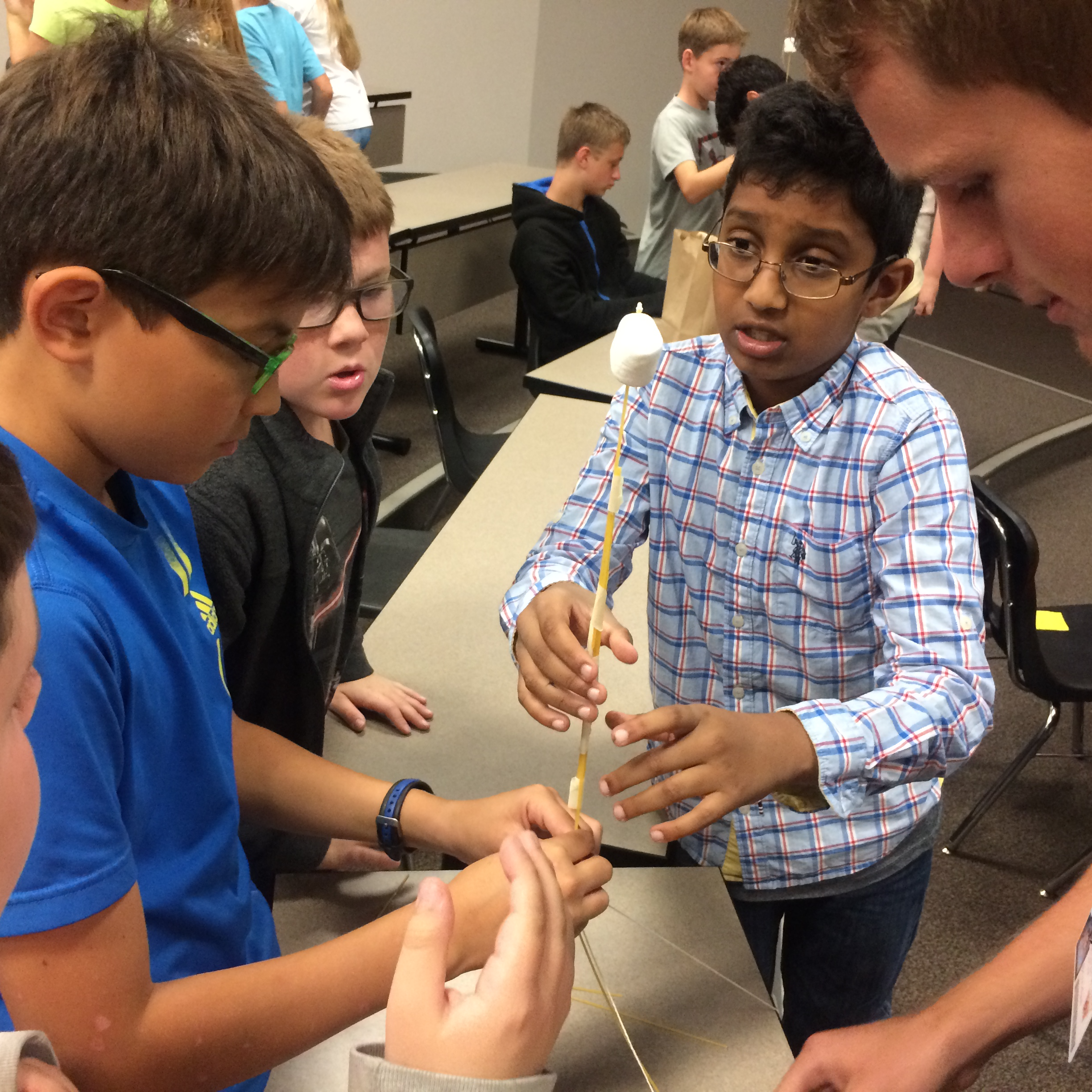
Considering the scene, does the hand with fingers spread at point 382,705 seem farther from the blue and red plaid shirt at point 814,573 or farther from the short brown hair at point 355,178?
the short brown hair at point 355,178

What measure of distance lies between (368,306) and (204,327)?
0.63 m

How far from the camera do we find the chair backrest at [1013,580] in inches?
82.8

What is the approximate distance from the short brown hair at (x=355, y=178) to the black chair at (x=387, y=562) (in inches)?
34.4

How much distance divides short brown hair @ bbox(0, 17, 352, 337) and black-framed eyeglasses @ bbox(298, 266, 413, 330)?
394mm

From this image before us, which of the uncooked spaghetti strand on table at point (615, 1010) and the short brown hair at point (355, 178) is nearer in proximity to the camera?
the uncooked spaghetti strand on table at point (615, 1010)

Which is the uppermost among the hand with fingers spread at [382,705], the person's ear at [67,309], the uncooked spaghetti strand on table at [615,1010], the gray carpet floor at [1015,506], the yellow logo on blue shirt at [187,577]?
the person's ear at [67,309]

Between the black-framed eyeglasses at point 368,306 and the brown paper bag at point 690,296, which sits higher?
the black-framed eyeglasses at point 368,306

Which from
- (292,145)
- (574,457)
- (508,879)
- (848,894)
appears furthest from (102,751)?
(574,457)

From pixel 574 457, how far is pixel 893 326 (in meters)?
1.53

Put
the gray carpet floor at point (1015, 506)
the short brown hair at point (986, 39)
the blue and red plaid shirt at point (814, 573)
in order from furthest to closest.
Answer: the gray carpet floor at point (1015, 506), the blue and red plaid shirt at point (814, 573), the short brown hair at point (986, 39)

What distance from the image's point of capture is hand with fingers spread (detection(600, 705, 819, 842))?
97 cm

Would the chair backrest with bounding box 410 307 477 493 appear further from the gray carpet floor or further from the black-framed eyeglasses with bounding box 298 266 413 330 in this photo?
the black-framed eyeglasses with bounding box 298 266 413 330

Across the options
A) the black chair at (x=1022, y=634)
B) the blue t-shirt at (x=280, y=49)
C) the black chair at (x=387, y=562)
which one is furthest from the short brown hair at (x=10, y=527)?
the blue t-shirt at (x=280, y=49)

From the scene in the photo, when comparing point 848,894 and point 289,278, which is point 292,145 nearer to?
point 289,278
